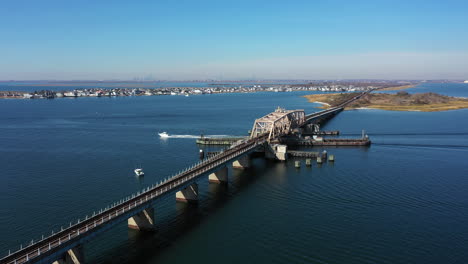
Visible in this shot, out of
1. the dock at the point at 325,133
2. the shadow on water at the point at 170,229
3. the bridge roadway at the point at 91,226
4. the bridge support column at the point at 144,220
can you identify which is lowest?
the shadow on water at the point at 170,229

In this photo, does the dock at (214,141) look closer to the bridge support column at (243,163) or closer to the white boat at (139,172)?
the bridge support column at (243,163)

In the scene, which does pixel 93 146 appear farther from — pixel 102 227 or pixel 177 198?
pixel 102 227

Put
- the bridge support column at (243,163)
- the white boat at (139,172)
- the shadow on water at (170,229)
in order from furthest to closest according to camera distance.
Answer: the bridge support column at (243,163) < the white boat at (139,172) < the shadow on water at (170,229)

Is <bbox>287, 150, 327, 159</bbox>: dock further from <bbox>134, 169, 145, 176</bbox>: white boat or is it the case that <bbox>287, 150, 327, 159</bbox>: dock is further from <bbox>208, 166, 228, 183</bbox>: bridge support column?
<bbox>134, 169, 145, 176</bbox>: white boat

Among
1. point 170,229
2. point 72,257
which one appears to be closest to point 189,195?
point 170,229

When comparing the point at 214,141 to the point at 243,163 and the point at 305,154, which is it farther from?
the point at 305,154

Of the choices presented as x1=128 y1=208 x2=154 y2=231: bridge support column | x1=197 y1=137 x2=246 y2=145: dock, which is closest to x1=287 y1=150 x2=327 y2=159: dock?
x1=197 y1=137 x2=246 y2=145: dock

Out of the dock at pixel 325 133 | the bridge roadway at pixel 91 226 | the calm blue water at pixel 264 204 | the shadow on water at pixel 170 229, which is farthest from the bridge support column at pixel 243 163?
the dock at pixel 325 133
